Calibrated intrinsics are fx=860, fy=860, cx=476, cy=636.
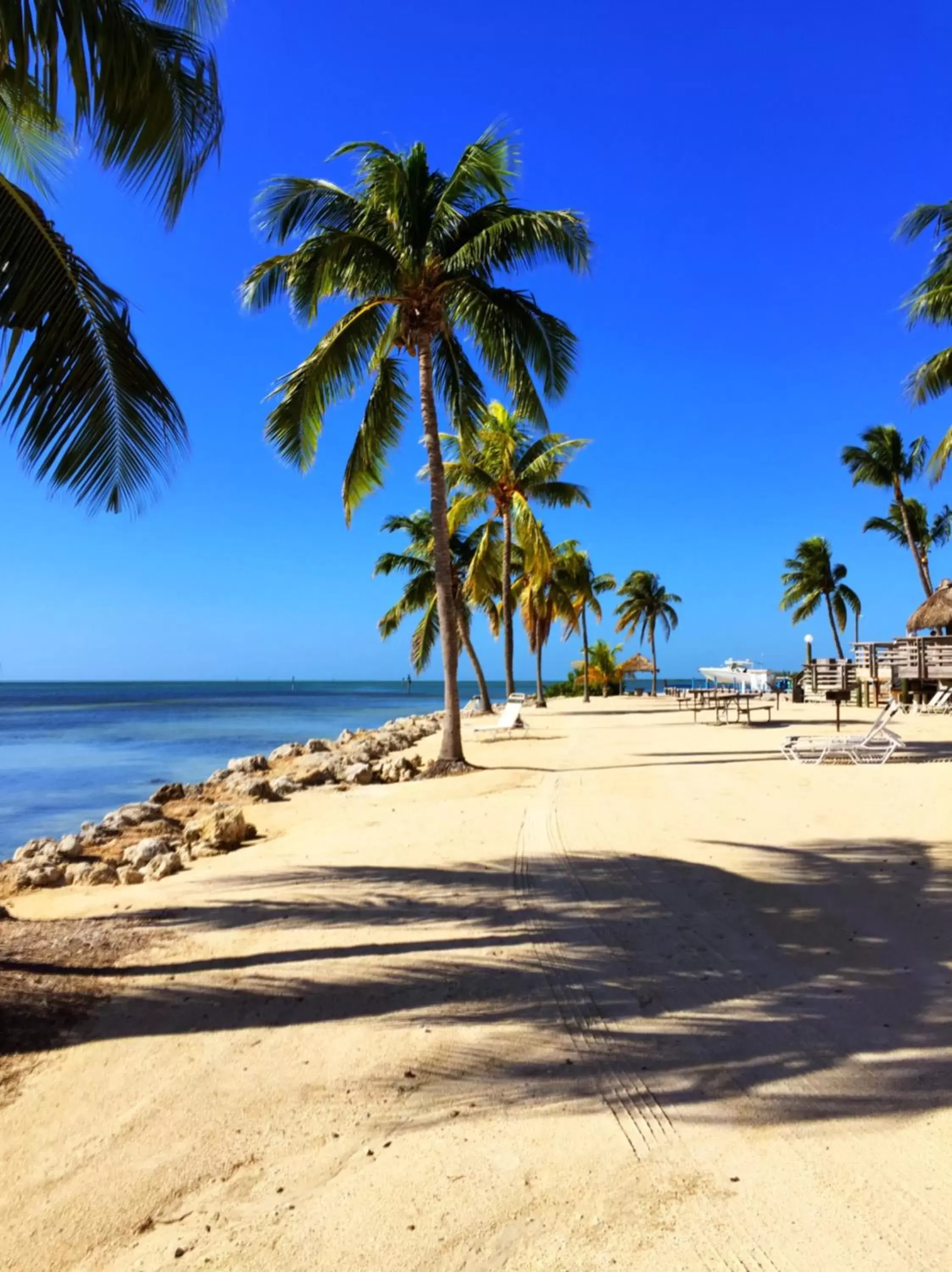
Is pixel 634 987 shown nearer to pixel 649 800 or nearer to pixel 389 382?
pixel 649 800

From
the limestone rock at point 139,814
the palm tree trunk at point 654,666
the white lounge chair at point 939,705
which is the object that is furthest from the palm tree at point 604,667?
the limestone rock at point 139,814

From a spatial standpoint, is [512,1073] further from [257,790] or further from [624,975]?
[257,790]

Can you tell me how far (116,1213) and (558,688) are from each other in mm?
50130

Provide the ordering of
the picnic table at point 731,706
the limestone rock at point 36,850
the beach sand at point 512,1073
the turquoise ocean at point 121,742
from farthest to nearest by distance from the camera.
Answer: the picnic table at point 731,706
the turquoise ocean at point 121,742
the limestone rock at point 36,850
the beach sand at point 512,1073

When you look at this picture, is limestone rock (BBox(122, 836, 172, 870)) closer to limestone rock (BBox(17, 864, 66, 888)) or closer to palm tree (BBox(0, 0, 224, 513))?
limestone rock (BBox(17, 864, 66, 888))

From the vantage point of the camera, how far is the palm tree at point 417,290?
1166cm

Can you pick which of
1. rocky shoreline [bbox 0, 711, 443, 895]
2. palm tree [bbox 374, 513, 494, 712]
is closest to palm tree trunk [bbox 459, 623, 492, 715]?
palm tree [bbox 374, 513, 494, 712]

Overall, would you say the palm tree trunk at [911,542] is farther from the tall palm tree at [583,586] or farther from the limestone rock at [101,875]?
the limestone rock at [101,875]

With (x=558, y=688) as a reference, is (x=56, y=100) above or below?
above

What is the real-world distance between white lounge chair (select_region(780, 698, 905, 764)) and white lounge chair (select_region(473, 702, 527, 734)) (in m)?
7.74

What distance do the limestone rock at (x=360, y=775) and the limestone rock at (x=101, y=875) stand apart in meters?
5.02

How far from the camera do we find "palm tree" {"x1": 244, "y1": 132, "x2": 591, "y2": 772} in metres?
11.7

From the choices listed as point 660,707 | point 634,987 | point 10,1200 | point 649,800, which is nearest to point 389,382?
point 649,800

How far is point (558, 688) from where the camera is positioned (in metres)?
52.3
